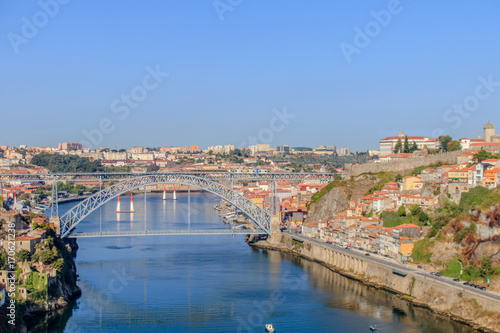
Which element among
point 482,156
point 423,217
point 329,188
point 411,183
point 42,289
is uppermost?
point 482,156

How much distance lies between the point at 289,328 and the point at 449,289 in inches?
165

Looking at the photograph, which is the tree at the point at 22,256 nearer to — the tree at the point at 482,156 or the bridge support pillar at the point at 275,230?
the bridge support pillar at the point at 275,230

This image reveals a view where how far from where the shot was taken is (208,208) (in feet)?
146

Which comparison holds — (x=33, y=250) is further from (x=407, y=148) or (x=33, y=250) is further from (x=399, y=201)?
(x=407, y=148)

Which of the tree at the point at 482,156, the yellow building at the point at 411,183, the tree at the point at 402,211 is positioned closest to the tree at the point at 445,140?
the yellow building at the point at 411,183

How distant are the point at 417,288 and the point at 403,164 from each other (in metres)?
13.0

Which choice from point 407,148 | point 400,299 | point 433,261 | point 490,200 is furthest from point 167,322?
point 407,148

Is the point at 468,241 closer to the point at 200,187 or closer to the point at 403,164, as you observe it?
the point at 403,164

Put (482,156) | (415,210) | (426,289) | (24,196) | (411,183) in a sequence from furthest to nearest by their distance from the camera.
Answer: (24,196), (411,183), (482,156), (415,210), (426,289)

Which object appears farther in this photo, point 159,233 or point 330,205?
point 330,205

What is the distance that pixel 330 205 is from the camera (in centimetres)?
2930

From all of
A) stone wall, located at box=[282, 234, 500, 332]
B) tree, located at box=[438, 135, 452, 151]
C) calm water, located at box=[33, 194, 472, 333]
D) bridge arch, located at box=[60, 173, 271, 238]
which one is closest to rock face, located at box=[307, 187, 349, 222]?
bridge arch, located at box=[60, 173, 271, 238]

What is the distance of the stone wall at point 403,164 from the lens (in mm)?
27631

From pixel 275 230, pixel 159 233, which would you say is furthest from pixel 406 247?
pixel 159 233
